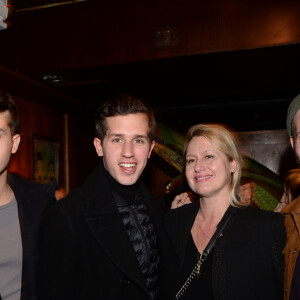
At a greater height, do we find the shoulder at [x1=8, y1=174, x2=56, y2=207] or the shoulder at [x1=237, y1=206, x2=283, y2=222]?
the shoulder at [x1=8, y1=174, x2=56, y2=207]

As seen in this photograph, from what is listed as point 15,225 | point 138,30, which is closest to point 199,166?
point 15,225

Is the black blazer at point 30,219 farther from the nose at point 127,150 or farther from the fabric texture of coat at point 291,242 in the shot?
the fabric texture of coat at point 291,242

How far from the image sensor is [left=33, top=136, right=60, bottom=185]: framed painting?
4.82 m

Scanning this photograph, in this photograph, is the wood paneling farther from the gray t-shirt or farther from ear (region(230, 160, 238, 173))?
ear (region(230, 160, 238, 173))

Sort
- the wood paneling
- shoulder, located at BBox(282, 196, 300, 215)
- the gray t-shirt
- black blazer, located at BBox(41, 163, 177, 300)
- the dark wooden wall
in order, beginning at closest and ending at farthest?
1. black blazer, located at BBox(41, 163, 177, 300)
2. the gray t-shirt
3. shoulder, located at BBox(282, 196, 300, 215)
4. the dark wooden wall
5. the wood paneling

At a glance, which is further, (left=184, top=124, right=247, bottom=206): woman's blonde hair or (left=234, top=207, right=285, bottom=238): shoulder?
(left=184, top=124, right=247, bottom=206): woman's blonde hair

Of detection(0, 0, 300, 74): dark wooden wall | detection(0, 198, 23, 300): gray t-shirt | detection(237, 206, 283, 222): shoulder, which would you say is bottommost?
detection(0, 198, 23, 300): gray t-shirt

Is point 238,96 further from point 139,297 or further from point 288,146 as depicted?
point 139,297

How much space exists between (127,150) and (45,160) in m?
3.47

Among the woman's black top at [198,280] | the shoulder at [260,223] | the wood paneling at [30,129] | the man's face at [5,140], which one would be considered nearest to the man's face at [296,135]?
the shoulder at [260,223]

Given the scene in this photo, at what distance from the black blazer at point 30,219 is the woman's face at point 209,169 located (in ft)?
3.15

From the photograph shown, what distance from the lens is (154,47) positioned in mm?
3801

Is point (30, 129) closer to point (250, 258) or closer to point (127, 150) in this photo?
point (127, 150)

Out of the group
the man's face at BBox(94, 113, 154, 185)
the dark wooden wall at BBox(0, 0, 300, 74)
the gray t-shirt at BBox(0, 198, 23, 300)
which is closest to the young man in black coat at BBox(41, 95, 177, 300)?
the man's face at BBox(94, 113, 154, 185)
